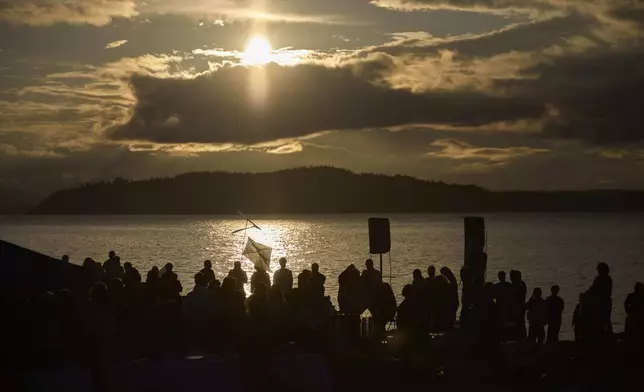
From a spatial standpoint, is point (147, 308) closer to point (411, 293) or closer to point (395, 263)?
point (411, 293)

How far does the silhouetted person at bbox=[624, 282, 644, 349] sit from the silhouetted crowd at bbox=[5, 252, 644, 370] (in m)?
0.02

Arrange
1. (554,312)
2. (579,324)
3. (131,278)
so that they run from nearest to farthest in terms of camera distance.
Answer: (579,324) → (131,278) → (554,312)

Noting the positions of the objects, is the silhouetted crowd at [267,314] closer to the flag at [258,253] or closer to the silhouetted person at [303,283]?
the silhouetted person at [303,283]

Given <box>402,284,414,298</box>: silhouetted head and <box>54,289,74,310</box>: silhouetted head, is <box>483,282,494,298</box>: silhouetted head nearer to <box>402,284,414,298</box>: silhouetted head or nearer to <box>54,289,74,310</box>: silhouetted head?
<box>402,284,414,298</box>: silhouetted head

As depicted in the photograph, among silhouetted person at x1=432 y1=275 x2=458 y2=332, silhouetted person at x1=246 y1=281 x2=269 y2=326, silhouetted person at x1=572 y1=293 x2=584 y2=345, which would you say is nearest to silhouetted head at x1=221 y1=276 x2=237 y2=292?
silhouetted person at x1=246 y1=281 x2=269 y2=326

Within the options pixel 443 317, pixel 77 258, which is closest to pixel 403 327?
pixel 443 317

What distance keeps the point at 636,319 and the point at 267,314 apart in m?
6.29

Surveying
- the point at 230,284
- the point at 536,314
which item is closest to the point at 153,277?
the point at 230,284

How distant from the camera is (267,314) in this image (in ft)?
43.2

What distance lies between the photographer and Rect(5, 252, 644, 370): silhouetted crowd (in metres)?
13.2

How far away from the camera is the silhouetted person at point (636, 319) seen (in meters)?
15.8

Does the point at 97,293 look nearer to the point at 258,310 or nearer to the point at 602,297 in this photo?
the point at 258,310

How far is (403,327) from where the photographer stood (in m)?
16.0

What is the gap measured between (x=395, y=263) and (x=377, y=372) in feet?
204
